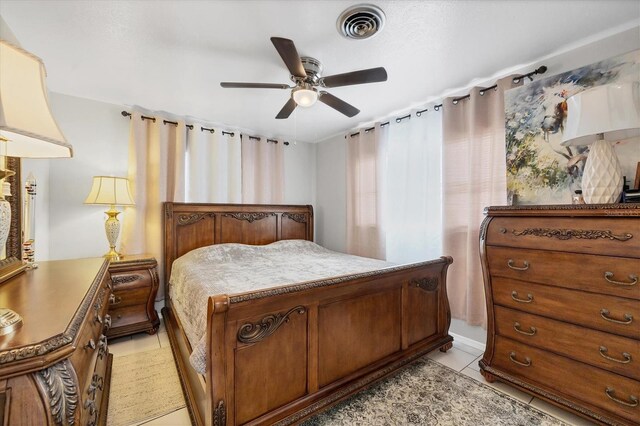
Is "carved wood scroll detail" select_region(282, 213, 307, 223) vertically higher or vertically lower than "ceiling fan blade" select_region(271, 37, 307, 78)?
lower

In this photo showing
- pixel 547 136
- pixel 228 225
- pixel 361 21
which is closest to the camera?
pixel 361 21

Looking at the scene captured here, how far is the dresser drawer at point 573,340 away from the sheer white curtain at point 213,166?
316 centimetres

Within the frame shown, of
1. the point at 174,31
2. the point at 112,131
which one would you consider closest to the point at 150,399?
the point at 174,31

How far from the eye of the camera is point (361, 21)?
5.51ft

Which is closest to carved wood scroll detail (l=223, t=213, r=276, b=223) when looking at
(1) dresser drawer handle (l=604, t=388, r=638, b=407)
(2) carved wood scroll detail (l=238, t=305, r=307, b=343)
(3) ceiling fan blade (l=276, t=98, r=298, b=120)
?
(3) ceiling fan blade (l=276, t=98, r=298, b=120)

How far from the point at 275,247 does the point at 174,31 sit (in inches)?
94.0

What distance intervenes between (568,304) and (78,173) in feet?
13.9

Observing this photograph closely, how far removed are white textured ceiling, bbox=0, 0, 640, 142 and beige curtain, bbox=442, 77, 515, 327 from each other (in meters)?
0.27

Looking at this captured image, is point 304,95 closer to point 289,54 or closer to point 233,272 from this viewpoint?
point 289,54

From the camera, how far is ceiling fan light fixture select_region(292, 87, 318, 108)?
1966 millimetres

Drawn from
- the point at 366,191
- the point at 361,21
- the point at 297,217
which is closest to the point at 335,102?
the point at 361,21

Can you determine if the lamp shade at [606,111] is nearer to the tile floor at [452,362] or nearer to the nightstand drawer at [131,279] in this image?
the tile floor at [452,362]

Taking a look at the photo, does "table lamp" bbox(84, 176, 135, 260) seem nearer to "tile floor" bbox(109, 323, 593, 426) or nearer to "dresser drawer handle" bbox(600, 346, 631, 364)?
"tile floor" bbox(109, 323, 593, 426)

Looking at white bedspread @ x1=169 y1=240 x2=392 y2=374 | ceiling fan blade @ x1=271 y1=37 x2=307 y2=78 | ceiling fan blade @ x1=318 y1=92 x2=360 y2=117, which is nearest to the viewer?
ceiling fan blade @ x1=271 y1=37 x2=307 y2=78
